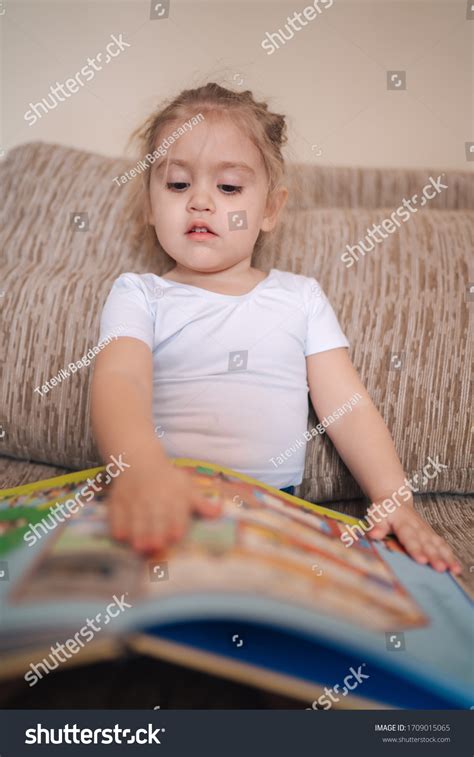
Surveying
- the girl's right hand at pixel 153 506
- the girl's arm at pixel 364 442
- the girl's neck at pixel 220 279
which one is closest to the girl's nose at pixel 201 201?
the girl's neck at pixel 220 279

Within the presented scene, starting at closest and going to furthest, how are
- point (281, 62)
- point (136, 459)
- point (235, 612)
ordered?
1. point (235, 612)
2. point (136, 459)
3. point (281, 62)

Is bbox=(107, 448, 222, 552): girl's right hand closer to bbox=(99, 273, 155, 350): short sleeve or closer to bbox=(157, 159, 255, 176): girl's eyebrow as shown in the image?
bbox=(99, 273, 155, 350): short sleeve

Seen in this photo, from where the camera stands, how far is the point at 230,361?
85 centimetres

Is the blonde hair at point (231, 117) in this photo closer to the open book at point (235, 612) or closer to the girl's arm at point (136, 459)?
the girl's arm at point (136, 459)

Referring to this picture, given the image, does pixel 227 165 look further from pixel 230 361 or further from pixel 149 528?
pixel 149 528

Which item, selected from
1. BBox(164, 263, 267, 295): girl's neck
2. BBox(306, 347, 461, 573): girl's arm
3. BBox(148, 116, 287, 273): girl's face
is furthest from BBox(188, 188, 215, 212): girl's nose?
BBox(306, 347, 461, 573): girl's arm

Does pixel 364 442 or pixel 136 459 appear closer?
pixel 136 459

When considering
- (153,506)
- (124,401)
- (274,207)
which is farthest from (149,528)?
(274,207)

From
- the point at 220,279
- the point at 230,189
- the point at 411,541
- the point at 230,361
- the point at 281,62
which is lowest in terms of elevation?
the point at 411,541

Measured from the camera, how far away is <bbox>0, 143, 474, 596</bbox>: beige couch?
2.94 ft

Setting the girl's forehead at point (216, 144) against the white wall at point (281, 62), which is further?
the white wall at point (281, 62)

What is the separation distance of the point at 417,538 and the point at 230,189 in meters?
0.51

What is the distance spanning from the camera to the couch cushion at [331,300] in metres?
0.90
